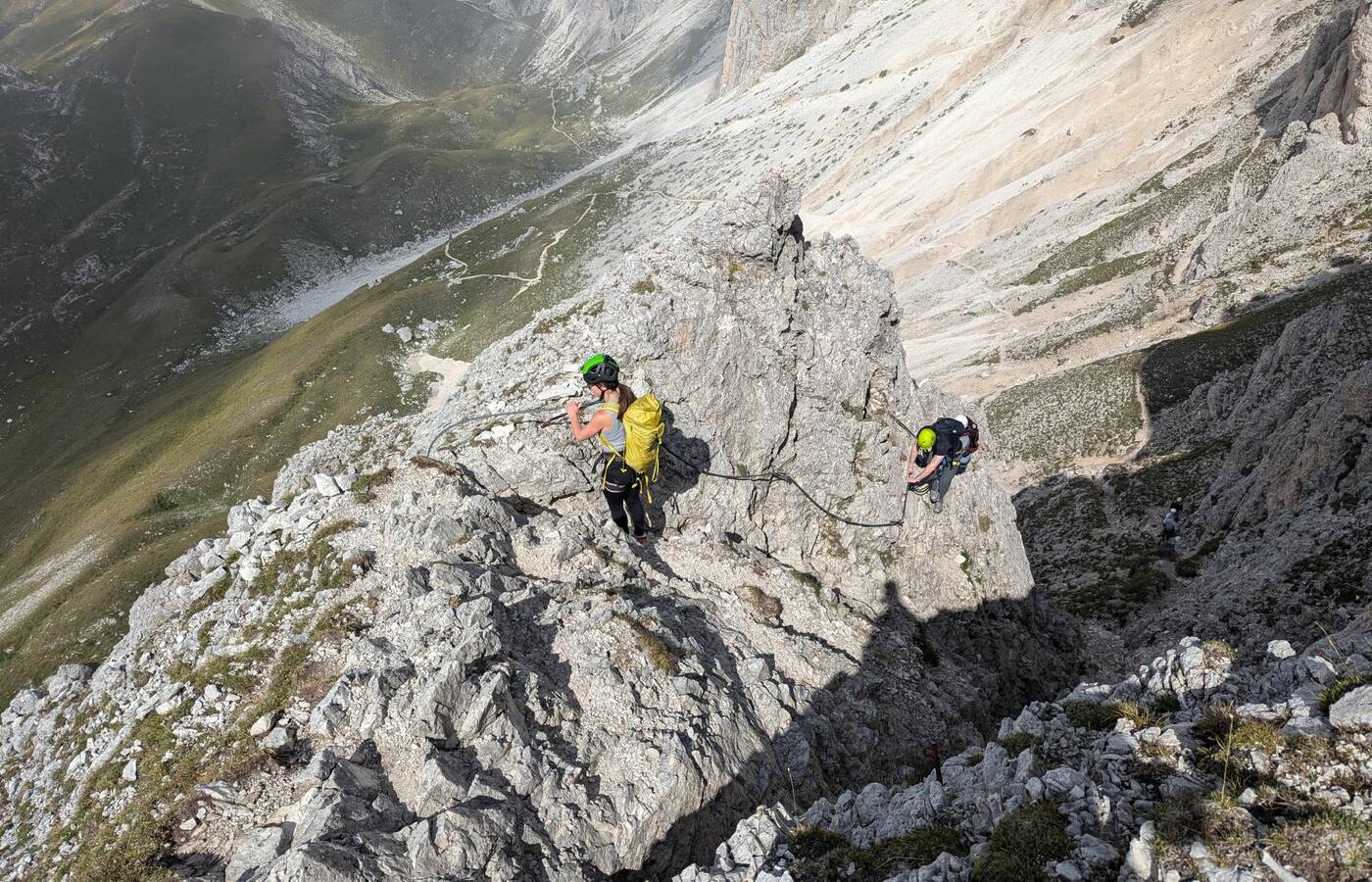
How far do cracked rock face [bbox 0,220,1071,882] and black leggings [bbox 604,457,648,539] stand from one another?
25.7 inches

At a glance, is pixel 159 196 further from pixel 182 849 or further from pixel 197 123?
pixel 182 849

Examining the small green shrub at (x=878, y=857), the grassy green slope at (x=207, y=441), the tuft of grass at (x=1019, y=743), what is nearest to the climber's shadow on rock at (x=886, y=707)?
the tuft of grass at (x=1019, y=743)

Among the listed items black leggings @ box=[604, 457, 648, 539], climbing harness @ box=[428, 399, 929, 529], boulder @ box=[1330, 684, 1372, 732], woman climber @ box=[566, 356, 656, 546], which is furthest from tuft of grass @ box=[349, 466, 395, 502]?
boulder @ box=[1330, 684, 1372, 732]

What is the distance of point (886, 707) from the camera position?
60.1 feet

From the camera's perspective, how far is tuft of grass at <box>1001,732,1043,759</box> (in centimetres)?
1109

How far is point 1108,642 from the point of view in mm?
32500

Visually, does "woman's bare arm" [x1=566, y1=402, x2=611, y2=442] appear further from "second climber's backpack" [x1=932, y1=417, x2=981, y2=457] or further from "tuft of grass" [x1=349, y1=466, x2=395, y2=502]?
"second climber's backpack" [x1=932, y1=417, x2=981, y2=457]

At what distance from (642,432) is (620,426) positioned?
76 cm

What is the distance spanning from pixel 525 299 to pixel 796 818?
81.7m

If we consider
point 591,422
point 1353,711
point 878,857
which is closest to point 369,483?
point 591,422

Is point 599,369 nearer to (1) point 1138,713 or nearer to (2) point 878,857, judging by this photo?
(2) point 878,857

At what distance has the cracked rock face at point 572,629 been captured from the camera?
1099 centimetres

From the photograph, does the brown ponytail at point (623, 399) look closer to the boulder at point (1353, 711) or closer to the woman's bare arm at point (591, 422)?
the woman's bare arm at point (591, 422)

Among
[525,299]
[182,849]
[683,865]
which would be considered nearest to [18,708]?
[182,849]
